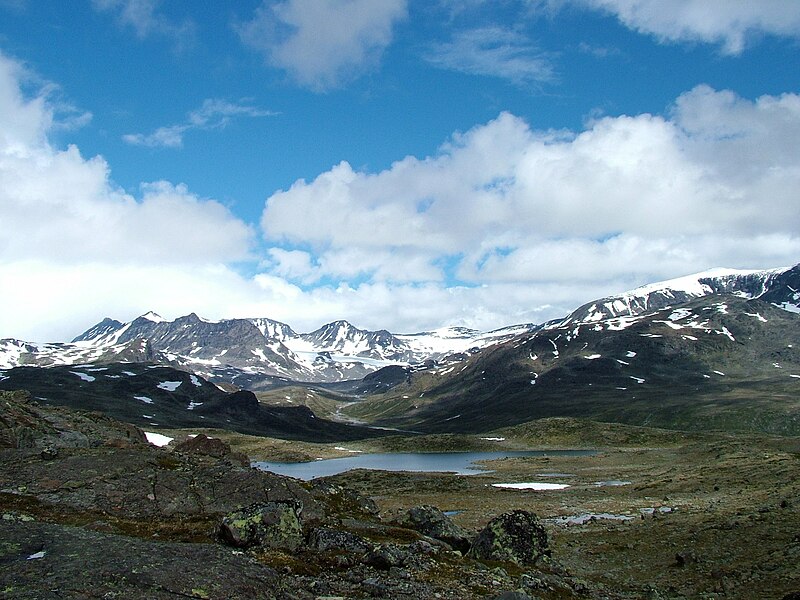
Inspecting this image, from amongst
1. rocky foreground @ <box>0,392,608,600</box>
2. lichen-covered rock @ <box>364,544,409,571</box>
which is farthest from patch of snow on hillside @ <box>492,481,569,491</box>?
lichen-covered rock @ <box>364,544,409,571</box>

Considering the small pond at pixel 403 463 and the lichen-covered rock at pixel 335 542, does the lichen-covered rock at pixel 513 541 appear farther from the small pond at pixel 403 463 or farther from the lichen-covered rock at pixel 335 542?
the small pond at pixel 403 463

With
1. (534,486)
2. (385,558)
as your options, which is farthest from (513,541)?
(534,486)

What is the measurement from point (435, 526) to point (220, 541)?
1218 cm

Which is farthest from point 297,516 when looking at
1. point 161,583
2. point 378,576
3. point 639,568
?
point 639,568

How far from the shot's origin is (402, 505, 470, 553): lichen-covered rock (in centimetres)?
2786

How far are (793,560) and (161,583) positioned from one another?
28.7 metres

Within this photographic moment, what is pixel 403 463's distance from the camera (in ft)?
527

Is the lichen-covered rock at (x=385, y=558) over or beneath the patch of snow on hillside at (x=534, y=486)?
over

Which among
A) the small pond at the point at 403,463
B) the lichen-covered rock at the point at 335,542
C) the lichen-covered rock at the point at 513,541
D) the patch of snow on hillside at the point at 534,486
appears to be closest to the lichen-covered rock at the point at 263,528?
the lichen-covered rock at the point at 335,542

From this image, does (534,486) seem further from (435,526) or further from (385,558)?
(385,558)

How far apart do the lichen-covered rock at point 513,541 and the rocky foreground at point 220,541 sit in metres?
0.05

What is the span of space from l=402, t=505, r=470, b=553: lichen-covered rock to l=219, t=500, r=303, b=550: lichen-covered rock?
9.12 meters

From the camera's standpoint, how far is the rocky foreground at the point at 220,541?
53.2 ft

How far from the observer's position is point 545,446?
191m
